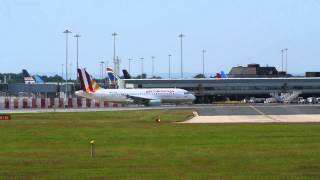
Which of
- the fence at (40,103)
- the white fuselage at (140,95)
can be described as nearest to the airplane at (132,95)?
the white fuselage at (140,95)

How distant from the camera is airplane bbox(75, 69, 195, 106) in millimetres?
117688

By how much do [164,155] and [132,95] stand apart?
86597 millimetres

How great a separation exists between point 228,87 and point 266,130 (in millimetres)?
112302

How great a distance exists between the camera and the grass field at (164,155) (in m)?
24.7

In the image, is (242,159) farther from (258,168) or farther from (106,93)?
(106,93)

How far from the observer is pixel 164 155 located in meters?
30.6

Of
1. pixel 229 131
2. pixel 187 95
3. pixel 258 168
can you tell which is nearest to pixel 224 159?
pixel 258 168

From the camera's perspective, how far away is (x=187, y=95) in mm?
118750

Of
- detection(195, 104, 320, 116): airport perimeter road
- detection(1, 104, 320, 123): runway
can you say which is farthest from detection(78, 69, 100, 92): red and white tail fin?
detection(195, 104, 320, 116): airport perimeter road

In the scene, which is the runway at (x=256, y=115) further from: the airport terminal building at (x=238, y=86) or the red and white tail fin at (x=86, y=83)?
the airport terminal building at (x=238, y=86)

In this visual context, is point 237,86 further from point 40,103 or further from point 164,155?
point 164,155

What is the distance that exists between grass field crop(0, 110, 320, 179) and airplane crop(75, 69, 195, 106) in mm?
70963

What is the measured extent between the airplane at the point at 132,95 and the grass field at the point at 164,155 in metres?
71.0

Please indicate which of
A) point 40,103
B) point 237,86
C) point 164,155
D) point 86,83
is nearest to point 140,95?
point 86,83
